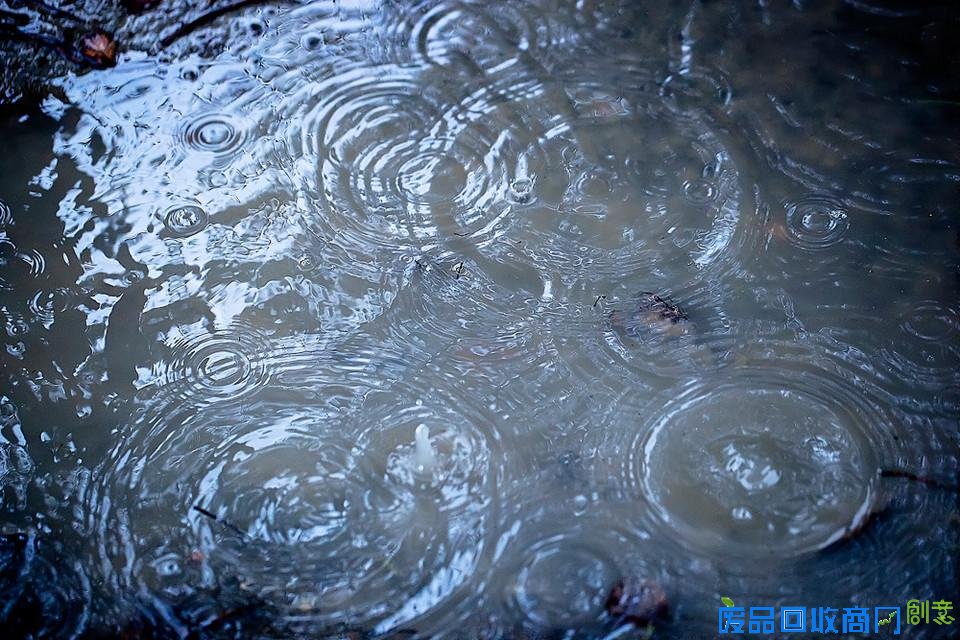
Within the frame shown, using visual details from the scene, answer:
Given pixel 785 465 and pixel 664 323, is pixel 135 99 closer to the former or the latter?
pixel 664 323

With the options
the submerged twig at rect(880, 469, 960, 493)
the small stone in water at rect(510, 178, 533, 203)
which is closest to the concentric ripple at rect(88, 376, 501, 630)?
the small stone in water at rect(510, 178, 533, 203)

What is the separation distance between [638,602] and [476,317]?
861 mm

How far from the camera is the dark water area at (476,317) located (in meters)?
1.90

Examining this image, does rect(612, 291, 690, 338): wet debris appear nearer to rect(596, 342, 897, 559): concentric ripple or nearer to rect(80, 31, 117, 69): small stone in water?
rect(596, 342, 897, 559): concentric ripple

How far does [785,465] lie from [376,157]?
4.91 feet

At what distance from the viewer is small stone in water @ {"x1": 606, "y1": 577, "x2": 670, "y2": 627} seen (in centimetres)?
184

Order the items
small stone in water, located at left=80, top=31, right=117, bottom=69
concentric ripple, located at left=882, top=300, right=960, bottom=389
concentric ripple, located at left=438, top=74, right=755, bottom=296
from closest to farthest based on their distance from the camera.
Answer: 1. concentric ripple, located at left=882, top=300, right=960, bottom=389
2. concentric ripple, located at left=438, top=74, right=755, bottom=296
3. small stone in water, located at left=80, top=31, right=117, bottom=69

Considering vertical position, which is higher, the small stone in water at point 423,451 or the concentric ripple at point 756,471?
the small stone in water at point 423,451

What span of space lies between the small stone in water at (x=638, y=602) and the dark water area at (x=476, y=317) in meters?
0.03

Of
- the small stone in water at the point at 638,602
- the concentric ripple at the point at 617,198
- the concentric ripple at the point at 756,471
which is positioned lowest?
the small stone in water at the point at 638,602

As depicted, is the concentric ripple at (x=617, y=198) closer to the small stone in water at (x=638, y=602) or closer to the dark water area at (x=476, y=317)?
the dark water area at (x=476, y=317)

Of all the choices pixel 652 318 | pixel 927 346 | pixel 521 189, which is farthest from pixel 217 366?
pixel 927 346

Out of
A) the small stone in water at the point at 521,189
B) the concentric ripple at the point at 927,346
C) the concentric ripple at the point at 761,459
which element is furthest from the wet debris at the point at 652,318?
the concentric ripple at the point at 927,346

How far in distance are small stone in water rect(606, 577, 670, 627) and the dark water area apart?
0.09 feet
